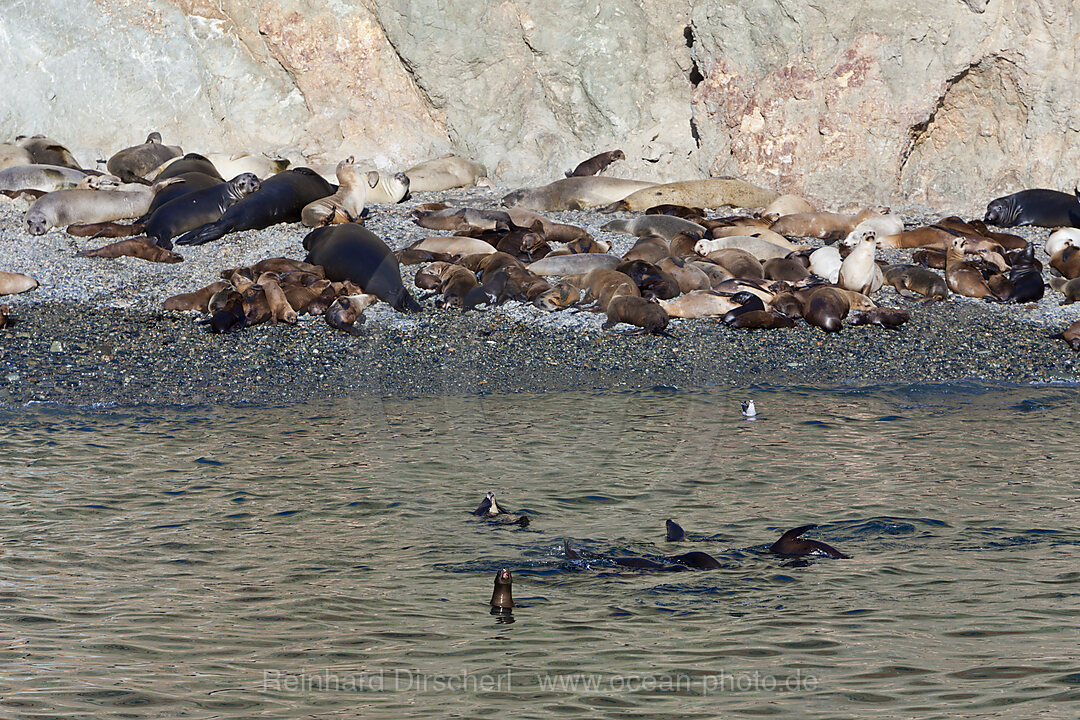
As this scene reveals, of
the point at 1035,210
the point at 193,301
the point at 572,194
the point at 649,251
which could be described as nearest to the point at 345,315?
the point at 193,301

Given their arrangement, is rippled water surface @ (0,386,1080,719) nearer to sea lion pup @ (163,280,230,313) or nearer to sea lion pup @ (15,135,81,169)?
sea lion pup @ (163,280,230,313)

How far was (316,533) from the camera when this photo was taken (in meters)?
4.97

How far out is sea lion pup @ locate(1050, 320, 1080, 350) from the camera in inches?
337

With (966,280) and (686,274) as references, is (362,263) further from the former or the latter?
(966,280)

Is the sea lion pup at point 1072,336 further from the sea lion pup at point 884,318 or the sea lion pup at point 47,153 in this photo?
the sea lion pup at point 47,153

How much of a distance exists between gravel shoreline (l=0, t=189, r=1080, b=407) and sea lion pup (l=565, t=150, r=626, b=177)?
4.86m

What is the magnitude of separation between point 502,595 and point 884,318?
5.84 m

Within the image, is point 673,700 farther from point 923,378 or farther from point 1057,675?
point 923,378

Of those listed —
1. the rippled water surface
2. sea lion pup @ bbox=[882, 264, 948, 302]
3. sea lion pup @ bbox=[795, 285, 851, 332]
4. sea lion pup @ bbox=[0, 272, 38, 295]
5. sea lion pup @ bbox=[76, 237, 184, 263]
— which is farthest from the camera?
sea lion pup @ bbox=[76, 237, 184, 263]

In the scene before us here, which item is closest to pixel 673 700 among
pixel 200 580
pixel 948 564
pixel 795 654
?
pixel 795 654

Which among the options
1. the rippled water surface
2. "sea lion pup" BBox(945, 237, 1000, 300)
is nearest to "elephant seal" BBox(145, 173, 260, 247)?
the rippled water surface

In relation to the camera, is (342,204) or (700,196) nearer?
(342,204)

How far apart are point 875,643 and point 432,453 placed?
312 centimetres

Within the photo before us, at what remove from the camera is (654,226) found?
11.9 m
